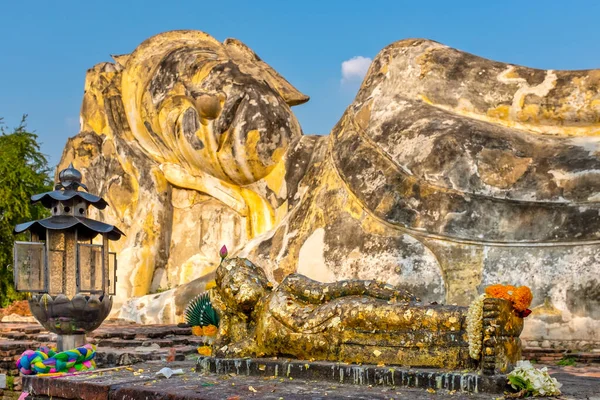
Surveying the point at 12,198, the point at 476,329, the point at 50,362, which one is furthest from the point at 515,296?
the point at 12,198

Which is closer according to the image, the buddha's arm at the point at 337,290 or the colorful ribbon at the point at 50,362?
the buddha's arm at the point at 337,290

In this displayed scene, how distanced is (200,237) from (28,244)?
181 inches

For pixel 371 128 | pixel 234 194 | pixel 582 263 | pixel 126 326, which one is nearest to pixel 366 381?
pixel 582 263

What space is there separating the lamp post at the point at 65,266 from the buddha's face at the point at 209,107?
3.47m

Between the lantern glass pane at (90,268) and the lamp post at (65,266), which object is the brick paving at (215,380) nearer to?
the lamp post at (65,266)

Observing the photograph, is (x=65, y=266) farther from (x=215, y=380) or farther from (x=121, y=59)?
(x=121, y=59)

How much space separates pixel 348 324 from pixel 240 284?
0.78 metres

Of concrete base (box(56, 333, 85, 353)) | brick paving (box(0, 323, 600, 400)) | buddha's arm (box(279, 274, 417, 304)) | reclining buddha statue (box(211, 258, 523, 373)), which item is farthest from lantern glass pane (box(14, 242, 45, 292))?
buddha's arm (box(279, 274, 417, 304))

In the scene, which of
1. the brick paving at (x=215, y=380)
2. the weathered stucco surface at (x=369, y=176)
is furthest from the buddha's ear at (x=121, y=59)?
the brick paving at (x=215, y=380)

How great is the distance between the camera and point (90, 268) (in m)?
6.67

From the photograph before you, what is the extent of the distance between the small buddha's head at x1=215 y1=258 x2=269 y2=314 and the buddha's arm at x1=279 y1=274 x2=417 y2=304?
0.18 meters

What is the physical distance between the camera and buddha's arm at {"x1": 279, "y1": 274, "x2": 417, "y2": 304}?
4.15m

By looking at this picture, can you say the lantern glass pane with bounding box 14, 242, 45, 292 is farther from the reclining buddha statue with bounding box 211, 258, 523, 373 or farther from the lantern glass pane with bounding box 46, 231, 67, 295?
the reclining buddha statue with bounding box 211, 258, 523, 373

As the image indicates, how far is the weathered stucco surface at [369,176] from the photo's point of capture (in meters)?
6.45
